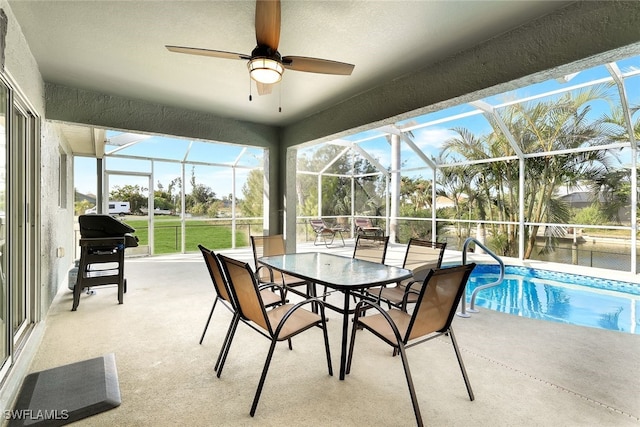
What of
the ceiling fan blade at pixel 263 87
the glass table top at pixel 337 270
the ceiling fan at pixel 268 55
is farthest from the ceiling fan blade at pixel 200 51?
the glass table top at pixel 337 270

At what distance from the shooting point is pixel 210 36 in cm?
251

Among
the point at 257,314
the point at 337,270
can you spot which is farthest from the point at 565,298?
the point at 257,314

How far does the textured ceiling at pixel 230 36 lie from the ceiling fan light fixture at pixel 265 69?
36cm

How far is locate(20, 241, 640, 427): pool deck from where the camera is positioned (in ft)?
5.90

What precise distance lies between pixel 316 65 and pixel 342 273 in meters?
1.64

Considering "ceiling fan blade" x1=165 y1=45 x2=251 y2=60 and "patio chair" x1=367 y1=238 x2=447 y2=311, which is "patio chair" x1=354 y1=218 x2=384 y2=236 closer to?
"patio chair" x1=367 y1=238 x2=447 y2=311

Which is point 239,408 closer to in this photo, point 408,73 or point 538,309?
point 408,73

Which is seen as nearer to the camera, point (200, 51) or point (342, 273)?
point (200, 51)

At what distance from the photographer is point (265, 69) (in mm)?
2189

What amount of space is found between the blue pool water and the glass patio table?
6.32ft

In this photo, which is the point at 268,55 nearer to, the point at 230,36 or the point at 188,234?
the point at 230,36

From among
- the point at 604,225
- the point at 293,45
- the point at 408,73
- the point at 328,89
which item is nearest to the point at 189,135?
the point at 328,89

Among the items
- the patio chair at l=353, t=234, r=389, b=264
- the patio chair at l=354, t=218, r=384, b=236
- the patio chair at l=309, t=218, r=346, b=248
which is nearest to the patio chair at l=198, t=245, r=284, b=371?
the patio chair at l=353, t=234, r=389, b=264

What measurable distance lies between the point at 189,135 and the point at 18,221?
7.67 ft
